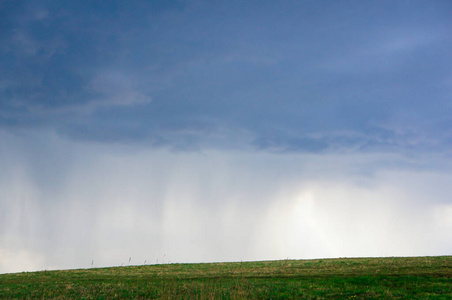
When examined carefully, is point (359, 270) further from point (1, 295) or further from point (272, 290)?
point (1, 295)

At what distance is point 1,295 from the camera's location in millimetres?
27734

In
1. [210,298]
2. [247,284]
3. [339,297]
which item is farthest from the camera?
[247,284]

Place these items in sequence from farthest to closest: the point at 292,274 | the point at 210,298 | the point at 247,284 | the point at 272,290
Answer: the point at 292,274 → the point at 247,284 → the point at 272,290 → the point at 210,298

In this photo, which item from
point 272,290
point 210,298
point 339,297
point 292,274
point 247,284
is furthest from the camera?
point 292,274

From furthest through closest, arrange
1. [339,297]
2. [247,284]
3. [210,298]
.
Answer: [247,284] → [339,297] → [210,298]

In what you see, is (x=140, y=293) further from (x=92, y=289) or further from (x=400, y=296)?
(x=400, y=296)

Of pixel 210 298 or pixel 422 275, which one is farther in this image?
pixel 422 275

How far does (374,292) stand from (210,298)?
36.6ft

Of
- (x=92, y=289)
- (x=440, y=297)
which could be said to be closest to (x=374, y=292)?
(x=440, y=297)

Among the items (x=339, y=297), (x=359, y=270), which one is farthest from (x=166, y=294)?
(x=359, y=270)

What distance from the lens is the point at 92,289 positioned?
2908 cm

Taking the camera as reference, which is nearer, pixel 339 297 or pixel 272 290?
pixel 339 297

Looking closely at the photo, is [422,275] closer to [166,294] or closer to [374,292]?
[374,292]

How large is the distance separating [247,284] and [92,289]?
12230mm
